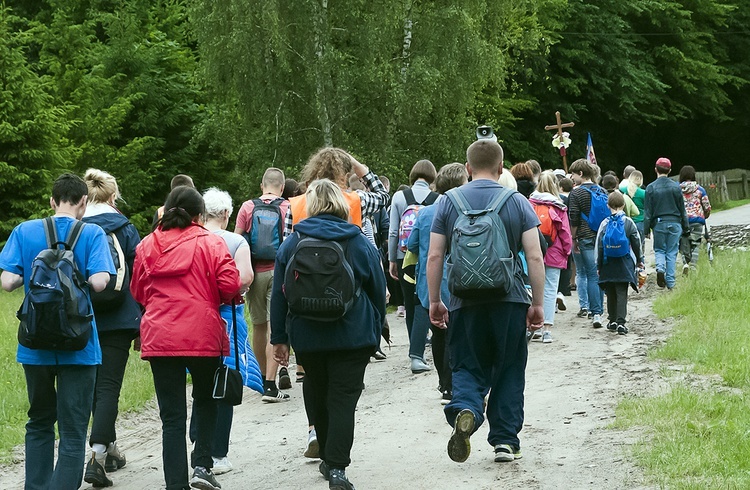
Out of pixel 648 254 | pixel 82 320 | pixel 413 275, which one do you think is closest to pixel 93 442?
pixel 82 320

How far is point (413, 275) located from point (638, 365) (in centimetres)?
245

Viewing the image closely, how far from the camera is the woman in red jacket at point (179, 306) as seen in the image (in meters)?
6.59

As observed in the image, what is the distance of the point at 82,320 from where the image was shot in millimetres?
6242

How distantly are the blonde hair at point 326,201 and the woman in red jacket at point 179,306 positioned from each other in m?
0.62

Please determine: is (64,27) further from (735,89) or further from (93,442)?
(735,89)

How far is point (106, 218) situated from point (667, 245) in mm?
11739

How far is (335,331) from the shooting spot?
6691mm

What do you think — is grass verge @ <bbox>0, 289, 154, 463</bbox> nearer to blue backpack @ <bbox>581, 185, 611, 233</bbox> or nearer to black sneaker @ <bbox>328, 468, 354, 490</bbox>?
black sneaker @ <bbox>328, 468, 354, 490</bbox>

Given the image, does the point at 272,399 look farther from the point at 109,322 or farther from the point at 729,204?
the point at 729,204

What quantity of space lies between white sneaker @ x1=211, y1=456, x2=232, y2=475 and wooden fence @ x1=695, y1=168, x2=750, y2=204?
36.9 metres

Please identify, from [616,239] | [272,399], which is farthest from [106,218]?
[616,239]

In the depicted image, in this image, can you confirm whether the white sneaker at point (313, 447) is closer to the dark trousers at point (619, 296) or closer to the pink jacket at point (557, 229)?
the pink jacket at point (557, 229)

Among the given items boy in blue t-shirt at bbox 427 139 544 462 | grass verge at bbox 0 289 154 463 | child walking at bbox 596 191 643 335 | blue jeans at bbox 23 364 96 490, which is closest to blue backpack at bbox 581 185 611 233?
child walking at bbox 596 191 643 335

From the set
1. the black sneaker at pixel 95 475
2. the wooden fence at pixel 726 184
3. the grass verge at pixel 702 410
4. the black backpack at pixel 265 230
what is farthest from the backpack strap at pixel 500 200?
the wooden fence at pixel 726 184
